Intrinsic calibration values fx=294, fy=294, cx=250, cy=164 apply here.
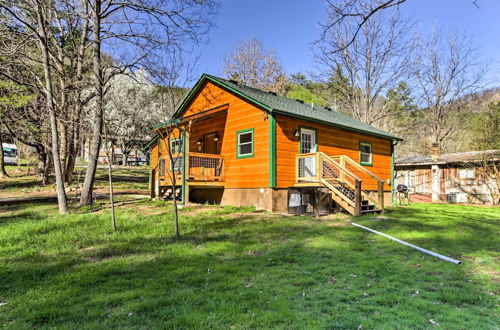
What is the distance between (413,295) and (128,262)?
4.28m

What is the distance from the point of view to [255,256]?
543cm

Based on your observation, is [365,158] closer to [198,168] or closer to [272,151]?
[272,151]

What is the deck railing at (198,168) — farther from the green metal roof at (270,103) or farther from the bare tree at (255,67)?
the bare tree at (255,67)

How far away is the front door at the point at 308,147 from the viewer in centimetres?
1123

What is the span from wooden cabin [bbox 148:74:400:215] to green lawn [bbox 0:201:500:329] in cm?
295

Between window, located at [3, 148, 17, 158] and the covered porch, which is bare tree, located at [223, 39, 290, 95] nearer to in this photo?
the covered porch

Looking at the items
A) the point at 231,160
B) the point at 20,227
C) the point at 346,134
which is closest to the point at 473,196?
the point at 346,134

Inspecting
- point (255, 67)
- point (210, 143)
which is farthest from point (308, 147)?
point (255, 67)

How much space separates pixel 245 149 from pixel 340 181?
3.94 metres

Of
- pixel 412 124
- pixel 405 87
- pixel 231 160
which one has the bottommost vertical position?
pixel 231 160

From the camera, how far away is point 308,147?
12227 mm

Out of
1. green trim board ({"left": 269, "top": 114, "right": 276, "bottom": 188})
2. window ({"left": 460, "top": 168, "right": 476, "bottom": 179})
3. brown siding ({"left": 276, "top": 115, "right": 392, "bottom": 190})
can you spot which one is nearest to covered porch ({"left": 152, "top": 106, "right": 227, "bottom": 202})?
green trim board ({"left": 269, "top": 114, "right": 276, "bottom": 188})

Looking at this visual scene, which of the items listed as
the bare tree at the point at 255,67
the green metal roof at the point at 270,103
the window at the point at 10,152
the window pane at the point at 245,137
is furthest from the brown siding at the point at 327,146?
the window at the point at 10,152

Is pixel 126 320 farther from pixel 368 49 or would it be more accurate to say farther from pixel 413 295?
pixel 368 49
